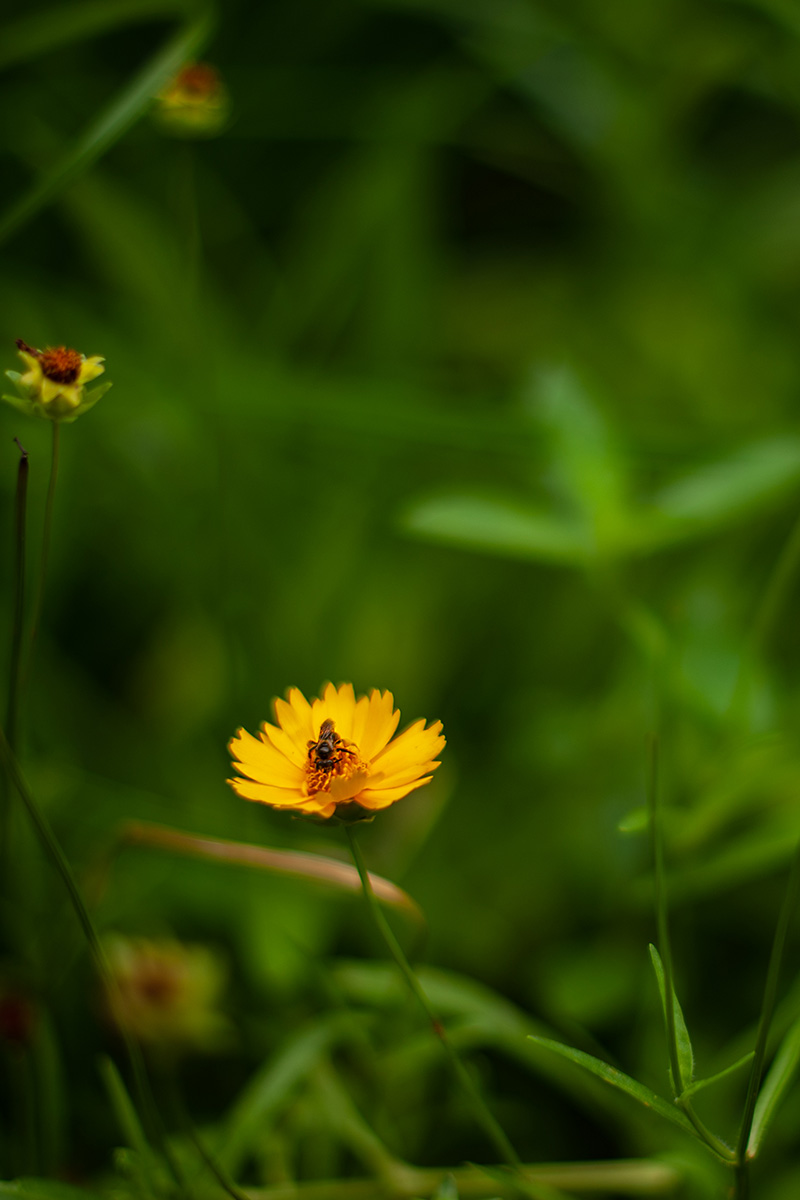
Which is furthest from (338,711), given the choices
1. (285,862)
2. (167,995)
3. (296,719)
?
(167,995)

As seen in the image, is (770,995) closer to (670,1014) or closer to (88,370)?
(670,1014)

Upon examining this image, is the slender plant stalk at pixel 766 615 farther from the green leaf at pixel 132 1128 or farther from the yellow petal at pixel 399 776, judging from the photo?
the green leaf at pixel 132 1128

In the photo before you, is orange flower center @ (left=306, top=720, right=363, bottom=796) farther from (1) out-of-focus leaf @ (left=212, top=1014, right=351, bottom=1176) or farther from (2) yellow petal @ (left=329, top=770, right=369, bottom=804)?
(1) out-of-focus leaf @ (left=212, top=1014, right=351, bottom=1176)

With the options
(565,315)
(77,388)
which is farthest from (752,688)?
(565,315)

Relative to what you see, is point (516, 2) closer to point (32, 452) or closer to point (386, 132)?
point (386, 132)

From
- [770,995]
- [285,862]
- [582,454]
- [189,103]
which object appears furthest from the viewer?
[582,454]

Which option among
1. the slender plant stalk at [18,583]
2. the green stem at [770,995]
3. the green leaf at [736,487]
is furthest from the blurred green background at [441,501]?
the slender plant stalk at [18,583]
